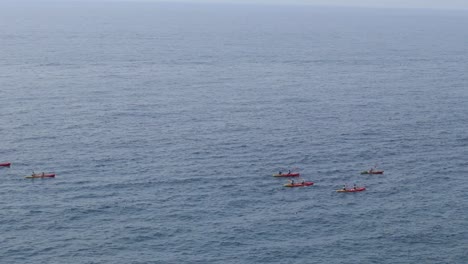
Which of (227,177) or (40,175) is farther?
(227,177)

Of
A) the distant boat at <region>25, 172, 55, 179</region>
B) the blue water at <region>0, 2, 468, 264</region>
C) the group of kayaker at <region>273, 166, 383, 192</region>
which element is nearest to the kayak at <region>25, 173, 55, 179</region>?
the distant boat at <region>25, 172, 55, 179</region>

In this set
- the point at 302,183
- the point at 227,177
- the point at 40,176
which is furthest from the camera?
the point at 227,177

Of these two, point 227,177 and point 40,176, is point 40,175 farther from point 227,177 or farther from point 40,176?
point 227,177

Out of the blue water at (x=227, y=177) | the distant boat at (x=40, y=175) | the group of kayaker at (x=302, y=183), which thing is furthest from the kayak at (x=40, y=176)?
the group of kayaker at (x=302, y=183)

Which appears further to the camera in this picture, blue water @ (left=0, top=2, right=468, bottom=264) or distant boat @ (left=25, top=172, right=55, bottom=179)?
distant boat @ (left=25, top=172, right=55, bottom=179)

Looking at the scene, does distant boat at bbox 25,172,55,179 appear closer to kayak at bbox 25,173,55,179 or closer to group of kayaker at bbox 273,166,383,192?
kayak at bbox 25,173,55,179

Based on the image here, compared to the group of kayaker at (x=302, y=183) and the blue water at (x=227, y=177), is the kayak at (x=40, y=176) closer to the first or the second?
the blue water at (x=227, y=177)

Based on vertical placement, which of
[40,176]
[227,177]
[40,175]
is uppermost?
[40,175]

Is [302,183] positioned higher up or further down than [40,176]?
further down

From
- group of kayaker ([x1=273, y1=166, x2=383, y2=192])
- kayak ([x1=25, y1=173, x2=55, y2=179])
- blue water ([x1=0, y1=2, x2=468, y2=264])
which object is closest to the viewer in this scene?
blue water ([x1=0, y1=2, x2=468, y2=264])

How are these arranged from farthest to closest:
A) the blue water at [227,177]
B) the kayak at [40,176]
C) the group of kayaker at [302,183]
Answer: the kayak at [40,176] < the group of kayaker at [302,183] < the blue water at [227,177]

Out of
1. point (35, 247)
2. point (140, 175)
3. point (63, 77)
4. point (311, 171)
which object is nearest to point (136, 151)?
point (140, 175)

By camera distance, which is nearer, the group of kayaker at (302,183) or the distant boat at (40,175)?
the group of kayaker at (302,183)

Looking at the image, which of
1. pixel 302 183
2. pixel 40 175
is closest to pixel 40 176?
pixel 40 175
